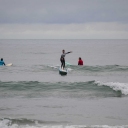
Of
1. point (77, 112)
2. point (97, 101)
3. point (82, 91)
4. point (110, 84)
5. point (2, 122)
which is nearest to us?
point (2, 122)

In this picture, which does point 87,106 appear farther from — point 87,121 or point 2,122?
point 2,122

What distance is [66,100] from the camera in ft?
51.6

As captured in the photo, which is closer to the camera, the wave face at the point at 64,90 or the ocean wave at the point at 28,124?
Result: the ocean wave at the point at 28,124

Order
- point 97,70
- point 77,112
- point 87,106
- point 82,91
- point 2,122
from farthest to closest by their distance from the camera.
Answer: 1. point 97,70
2. point 82,91
3. point 87,106
4. point 77,112
5. point 2,122

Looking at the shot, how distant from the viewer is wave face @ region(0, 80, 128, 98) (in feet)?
57.0

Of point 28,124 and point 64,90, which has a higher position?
point 64,90

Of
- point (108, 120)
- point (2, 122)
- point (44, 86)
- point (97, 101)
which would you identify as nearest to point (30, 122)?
point (2, 122)

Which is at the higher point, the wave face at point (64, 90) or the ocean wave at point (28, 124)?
the wave face at point (64, 90)

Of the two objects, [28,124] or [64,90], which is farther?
[64,90]

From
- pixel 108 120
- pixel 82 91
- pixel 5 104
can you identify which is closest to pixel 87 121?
pixel 108 120

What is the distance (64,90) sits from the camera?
18750mm

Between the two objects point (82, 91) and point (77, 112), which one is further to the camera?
point (82, 91)

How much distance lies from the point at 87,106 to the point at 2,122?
178 inches

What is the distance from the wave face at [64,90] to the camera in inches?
683
